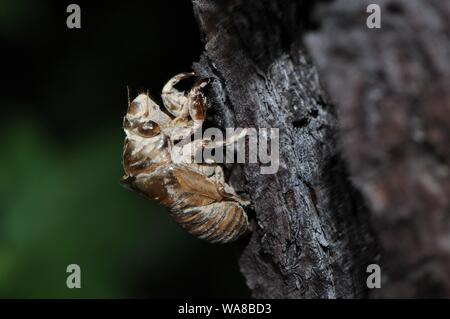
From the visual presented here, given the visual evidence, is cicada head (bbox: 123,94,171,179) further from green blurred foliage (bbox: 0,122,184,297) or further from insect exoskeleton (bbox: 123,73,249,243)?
green blurred foliage (bbox: 0,122,184,297)

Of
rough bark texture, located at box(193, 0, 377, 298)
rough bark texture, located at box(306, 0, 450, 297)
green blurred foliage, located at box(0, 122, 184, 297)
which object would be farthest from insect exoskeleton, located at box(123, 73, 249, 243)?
green blurred foliage, located at box(0, 122, 184, 297)

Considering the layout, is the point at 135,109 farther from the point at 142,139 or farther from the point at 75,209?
the point at 75,209

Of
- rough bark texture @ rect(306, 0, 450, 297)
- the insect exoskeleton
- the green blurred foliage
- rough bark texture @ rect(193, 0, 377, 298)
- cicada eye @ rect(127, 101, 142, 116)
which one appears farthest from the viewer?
the green blurred foliage

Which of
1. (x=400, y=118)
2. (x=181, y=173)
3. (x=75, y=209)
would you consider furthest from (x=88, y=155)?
(x=400, y=118)
